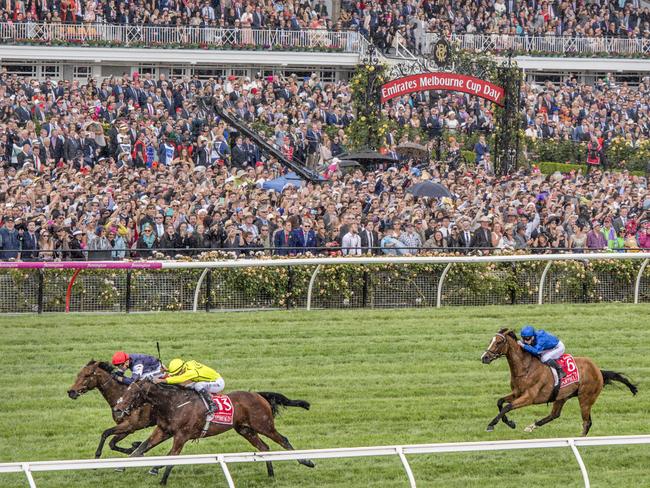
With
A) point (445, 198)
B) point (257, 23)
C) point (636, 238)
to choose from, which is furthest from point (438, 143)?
point (257, 23)

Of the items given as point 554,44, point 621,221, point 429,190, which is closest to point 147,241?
point 429,190

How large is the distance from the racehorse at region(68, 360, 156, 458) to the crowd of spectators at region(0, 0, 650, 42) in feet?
70.1

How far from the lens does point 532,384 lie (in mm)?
11398

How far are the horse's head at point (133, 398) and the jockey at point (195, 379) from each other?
0.14 metres

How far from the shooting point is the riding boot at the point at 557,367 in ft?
37.4

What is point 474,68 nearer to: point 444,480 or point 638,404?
point 638,404

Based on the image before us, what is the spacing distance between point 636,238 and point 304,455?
11.2 m

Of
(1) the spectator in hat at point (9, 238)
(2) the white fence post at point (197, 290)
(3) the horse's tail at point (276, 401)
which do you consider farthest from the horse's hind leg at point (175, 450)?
(1) the spectator in hat at point (9, 238)

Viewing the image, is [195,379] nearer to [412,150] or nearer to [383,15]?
[412,150]

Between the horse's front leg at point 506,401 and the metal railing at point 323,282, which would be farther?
the metal railing at point 323,282

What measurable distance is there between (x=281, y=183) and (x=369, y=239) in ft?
13.2

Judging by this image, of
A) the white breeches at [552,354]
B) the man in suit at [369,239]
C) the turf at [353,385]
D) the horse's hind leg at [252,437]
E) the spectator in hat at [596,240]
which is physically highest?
the man in suit at [369,239]

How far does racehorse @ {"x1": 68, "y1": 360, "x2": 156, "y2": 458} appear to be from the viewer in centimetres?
1020

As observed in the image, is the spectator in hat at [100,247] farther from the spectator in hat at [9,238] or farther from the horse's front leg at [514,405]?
the horse's front leg at [514,405]
